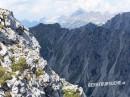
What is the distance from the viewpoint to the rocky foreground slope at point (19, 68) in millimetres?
95500

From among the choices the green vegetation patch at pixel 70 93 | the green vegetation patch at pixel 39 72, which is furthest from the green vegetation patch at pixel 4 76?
the green vegetation patch at pixel 70 93

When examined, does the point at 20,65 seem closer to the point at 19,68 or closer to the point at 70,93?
the point at 19,68

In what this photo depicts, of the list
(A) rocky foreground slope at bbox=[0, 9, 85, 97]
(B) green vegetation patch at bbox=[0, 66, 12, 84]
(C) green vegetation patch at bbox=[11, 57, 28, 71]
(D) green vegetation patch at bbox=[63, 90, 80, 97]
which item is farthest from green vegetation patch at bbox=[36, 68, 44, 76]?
(D) green vegetation patch at bbox=[63, 90, 80, 97]

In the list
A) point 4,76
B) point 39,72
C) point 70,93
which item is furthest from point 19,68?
point 70,93

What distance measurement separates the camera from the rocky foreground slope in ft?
313

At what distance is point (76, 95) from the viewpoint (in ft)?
492

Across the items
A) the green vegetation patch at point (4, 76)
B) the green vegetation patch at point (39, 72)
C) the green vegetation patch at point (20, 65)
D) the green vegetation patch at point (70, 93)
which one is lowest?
the green vegetation patch at point (70, 93)

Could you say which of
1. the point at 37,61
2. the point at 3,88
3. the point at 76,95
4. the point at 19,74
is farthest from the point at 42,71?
the point at 76,95

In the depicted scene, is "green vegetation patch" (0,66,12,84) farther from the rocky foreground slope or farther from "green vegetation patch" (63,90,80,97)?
"green vegetation patch" (63,90,80,97)

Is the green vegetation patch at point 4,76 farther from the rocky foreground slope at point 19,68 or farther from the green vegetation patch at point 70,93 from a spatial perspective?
the green vegetation patch at point 70,93

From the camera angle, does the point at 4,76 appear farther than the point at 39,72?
No

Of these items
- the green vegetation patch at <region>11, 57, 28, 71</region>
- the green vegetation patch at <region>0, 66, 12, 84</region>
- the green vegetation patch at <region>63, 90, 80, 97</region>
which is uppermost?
the green vegetation patch at <region>11, 57, 28, 71</region>

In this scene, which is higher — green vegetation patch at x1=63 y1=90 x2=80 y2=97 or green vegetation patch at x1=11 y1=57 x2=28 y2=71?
green vegetation patch at x1=11 y1=57 x2=28 y2=71

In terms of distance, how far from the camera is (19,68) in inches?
4038
